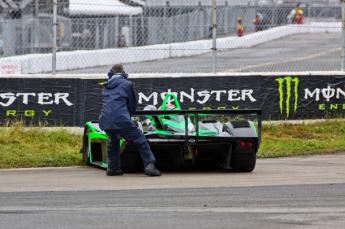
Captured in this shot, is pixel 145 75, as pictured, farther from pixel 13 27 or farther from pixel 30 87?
pixel 13 27

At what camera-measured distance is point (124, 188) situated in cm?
847

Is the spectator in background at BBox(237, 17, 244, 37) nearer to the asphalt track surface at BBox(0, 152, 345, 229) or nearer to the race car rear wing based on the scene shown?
the asphalt track surface at BBox(0, 152, 345, 229)

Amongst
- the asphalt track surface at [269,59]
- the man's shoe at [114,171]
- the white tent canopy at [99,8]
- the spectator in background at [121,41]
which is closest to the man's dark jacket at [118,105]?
the man's shoe at [114,171]

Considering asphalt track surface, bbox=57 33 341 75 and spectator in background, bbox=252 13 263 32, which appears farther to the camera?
asphalt track surface, bbox=57 33 341 75

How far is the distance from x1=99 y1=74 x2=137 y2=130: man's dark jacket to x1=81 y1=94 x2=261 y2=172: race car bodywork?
6.6 inches

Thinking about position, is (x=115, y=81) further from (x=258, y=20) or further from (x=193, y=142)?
(x=258, y=20)

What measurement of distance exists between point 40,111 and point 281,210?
7.40m

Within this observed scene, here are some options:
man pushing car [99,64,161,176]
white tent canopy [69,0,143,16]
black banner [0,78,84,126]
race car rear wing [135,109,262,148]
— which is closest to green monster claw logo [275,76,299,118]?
white tent canopy [69,0,143,16]

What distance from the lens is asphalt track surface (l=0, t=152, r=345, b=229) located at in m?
6.41

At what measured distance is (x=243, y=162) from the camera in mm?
10008

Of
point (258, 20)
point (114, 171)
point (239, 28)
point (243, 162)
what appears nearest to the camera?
point (114, 171)

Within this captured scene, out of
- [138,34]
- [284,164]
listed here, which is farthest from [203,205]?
[138,34]

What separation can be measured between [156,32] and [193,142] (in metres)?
7.96

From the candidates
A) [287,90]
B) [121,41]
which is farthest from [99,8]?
[287,90]
